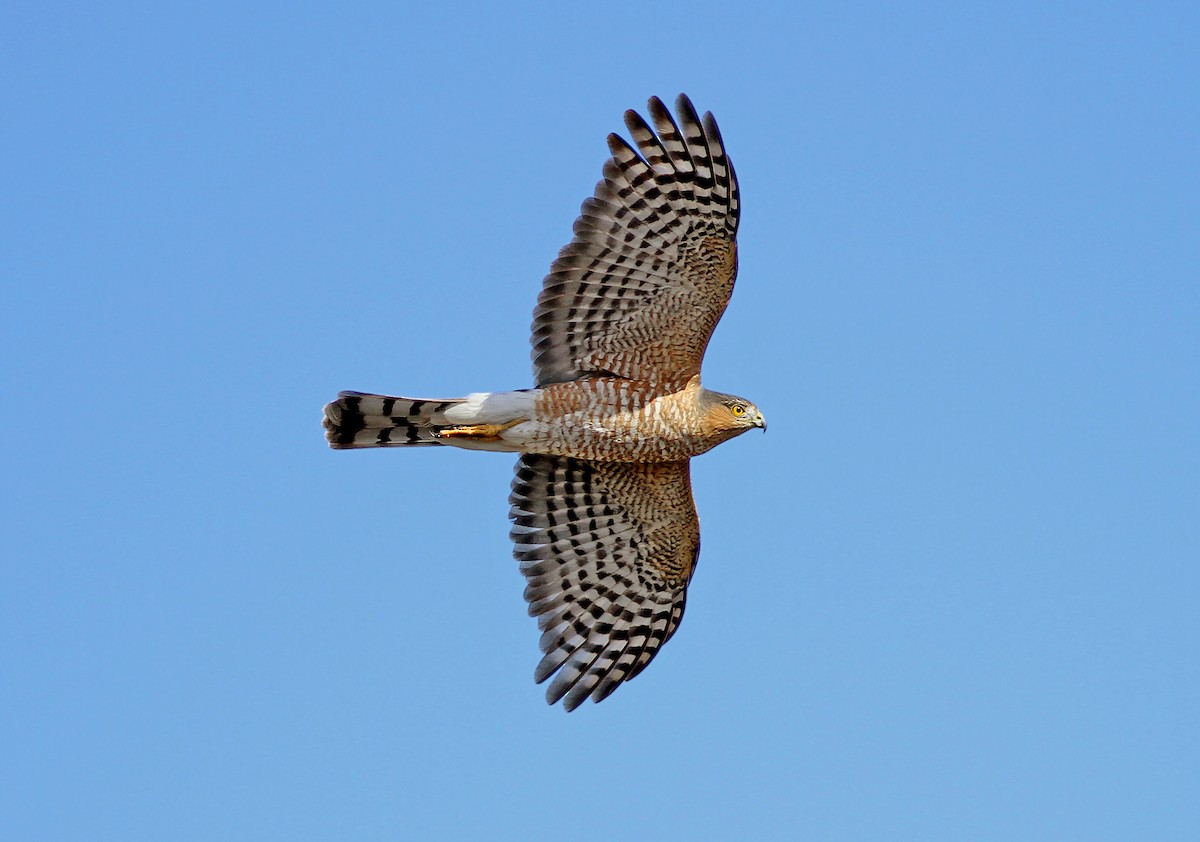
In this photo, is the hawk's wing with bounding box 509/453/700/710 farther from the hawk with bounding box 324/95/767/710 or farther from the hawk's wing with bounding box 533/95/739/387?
the hawk's wing with bounding box 533/95/739/387

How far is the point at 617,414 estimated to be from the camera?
12.6m

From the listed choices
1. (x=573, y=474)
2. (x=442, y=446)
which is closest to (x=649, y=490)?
(x=573, y=474)

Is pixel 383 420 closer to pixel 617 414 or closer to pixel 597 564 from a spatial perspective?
pixel 617 414

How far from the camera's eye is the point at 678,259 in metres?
12.1

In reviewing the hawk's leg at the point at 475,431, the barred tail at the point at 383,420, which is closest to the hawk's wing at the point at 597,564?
the hawk's leg at the point at 475,431

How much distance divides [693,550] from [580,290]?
2555 mm

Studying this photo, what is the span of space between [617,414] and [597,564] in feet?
5.26

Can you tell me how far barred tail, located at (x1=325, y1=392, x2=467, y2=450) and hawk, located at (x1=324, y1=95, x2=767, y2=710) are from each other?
0.03ft

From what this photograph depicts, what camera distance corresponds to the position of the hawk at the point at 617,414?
12031mm

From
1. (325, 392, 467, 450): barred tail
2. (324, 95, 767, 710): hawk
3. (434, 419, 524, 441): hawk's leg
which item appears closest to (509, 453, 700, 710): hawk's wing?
(324, 95, 767, 710): hawk

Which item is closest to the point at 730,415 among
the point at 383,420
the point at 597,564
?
the point at 597,564

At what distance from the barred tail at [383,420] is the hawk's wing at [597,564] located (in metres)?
1.11

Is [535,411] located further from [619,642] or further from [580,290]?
[619,642]

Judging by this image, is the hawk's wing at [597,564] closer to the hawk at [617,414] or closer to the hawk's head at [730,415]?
the hawk at [617,414]
